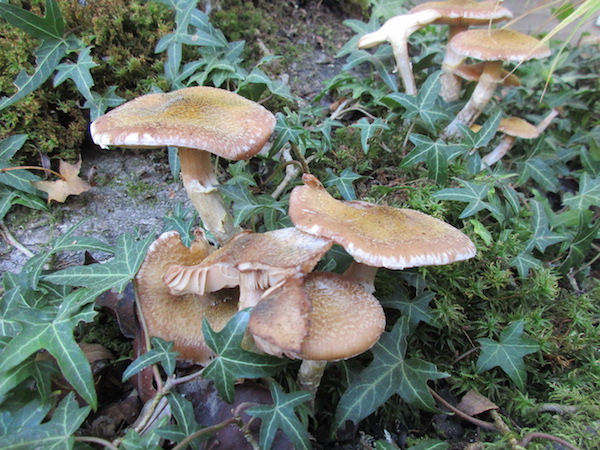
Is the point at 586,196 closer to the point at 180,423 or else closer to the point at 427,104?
the point at 427,104

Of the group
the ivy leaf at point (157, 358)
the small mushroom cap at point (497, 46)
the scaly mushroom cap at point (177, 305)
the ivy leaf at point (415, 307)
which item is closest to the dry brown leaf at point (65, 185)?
the scaly mushroom cap at point (177, 305)

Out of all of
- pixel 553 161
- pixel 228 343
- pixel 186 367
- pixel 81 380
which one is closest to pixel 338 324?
pixel 228 343

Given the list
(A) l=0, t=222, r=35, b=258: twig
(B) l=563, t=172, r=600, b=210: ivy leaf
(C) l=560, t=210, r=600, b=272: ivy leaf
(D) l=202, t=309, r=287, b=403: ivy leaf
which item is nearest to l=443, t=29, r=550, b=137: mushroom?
(B) l=563, t=172, r=600, b=210: ivy leaf

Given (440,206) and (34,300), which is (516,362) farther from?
(34,300)

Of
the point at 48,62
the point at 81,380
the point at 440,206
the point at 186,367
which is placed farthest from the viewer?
the point at 48,62

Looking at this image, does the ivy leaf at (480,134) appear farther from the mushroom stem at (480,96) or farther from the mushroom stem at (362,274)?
the mushroom stem at (362,274)

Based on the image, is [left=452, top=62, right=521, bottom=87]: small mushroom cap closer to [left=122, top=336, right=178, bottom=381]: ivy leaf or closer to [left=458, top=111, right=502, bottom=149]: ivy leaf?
[left=458, top=111, right=502, bottom=149]: ivy leaf
